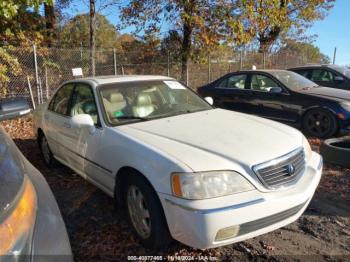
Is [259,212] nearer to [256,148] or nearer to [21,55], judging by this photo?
[256,148]

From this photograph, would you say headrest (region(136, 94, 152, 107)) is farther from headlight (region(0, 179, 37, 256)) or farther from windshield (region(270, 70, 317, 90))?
windshield (region(270, 70, 317, 90))

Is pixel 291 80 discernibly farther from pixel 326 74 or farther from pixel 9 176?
pixel 9 176

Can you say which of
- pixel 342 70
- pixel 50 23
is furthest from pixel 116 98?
pixel 50 23

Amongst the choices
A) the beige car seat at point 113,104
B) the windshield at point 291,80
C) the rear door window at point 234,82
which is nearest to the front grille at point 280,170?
the beige car seat at point 113,104

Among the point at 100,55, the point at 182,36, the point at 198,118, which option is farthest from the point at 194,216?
the point at 182,36

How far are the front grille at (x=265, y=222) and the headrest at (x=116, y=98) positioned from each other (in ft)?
6.95

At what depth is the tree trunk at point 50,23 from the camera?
1438 centimetres

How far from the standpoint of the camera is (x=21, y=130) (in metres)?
8.31

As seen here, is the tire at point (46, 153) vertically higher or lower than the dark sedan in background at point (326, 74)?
lower

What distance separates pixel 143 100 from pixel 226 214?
2058mm

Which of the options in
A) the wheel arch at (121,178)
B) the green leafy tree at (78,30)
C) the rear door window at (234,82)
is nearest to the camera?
the wheel arch at (121,178)

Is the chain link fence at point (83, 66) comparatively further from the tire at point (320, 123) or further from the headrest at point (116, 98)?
the headrest at point (116, 98)

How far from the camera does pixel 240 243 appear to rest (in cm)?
336

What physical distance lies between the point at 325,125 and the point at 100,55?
8.10 m
